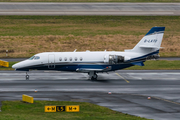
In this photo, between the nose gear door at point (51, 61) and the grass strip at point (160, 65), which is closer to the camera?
the nose gear door at point (51, 61)

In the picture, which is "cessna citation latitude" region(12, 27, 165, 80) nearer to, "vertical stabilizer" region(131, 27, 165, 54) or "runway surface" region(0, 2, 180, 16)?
"vertical stabilizer" region(131, 27, 165, 54)

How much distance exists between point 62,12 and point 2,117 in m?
62.1

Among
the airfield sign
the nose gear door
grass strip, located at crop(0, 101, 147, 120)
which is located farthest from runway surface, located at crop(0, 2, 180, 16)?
the airfield sign

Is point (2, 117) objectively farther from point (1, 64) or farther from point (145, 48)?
point (1, 64)

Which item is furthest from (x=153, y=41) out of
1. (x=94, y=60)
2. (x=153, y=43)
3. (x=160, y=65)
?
(x=160, y=65)

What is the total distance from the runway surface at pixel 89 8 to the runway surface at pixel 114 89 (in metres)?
40.2

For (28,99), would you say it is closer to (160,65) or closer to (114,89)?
(114,89)

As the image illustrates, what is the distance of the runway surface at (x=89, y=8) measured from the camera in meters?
79.6

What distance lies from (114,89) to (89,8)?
180 feet

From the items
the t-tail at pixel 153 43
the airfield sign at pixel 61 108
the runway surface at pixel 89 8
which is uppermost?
the runway surface at pixel 89 8

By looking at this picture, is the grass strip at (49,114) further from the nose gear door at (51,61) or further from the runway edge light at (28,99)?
the nose gear door at (51,61)

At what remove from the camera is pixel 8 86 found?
3198cm

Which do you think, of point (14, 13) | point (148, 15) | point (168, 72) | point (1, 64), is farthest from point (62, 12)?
point (168, 72)

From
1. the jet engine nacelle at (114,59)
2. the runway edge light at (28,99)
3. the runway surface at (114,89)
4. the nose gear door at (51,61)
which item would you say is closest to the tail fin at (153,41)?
the jet engine nacelle at (114,59)
